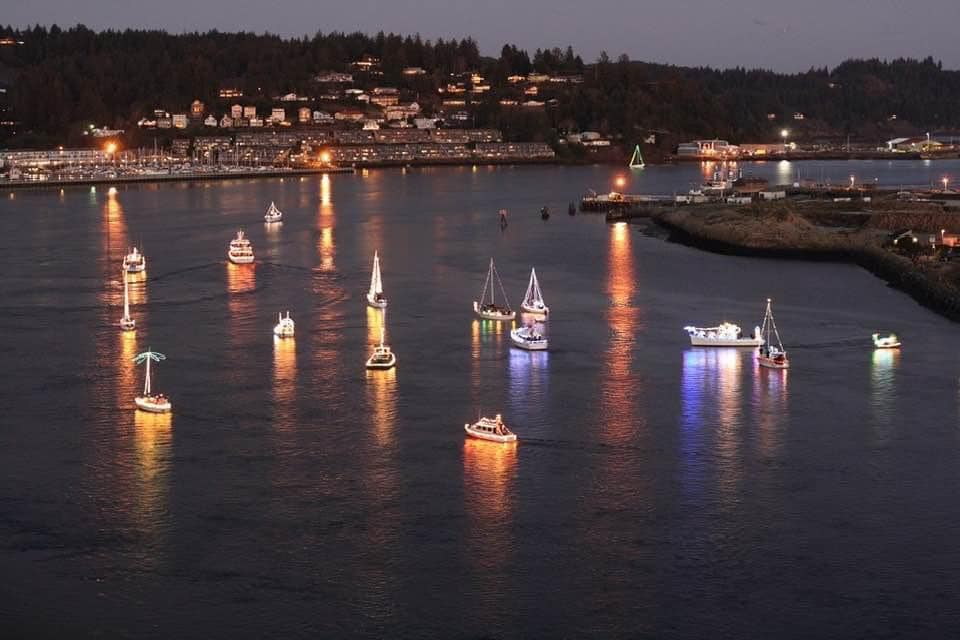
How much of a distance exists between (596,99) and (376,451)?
51.9m

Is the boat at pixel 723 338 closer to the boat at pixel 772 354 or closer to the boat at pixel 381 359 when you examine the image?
the boat at pixel 772 354

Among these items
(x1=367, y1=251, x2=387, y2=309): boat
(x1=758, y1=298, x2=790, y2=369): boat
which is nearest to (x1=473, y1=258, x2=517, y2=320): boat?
(x1=367, y1=251, x2=387, y2=309): boat

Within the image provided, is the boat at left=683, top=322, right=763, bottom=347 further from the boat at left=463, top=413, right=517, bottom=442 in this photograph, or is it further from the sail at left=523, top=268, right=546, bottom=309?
the boat at left=463, top=413, right=517, bottom=442

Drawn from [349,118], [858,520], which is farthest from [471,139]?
[858,520]

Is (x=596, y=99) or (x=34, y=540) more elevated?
(x=596, y=99)

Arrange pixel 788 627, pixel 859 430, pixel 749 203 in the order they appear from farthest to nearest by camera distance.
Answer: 1. pixel 749 203
2. pixel 859 430
3. pixel 788 627

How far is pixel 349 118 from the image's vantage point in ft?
185

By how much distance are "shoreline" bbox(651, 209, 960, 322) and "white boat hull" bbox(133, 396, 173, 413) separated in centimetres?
711

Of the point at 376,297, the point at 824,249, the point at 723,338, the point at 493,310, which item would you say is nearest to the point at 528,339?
A: the point at 493,310

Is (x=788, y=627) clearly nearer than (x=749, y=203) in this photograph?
Yes

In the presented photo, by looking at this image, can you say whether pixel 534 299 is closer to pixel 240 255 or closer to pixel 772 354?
pixel 772 354

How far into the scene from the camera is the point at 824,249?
17109 millimetres

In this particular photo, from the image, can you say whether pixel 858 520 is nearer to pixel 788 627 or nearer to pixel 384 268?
pixel 788 627

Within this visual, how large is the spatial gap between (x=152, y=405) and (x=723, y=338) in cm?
466
